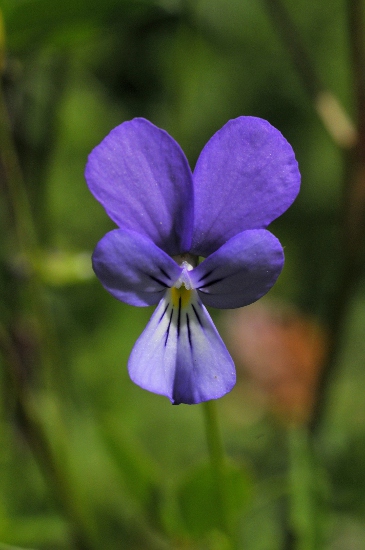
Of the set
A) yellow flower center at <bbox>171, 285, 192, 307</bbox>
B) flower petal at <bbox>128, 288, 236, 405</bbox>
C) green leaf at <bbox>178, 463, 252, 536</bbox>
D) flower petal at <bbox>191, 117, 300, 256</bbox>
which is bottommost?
green leaf at <bbox>178, 463, 252, 536</bbox>

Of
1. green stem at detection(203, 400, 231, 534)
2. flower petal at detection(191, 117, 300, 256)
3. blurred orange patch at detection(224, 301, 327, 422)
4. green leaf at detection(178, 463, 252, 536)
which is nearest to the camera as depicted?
flower petal at detection(191, 117, 300, 256)

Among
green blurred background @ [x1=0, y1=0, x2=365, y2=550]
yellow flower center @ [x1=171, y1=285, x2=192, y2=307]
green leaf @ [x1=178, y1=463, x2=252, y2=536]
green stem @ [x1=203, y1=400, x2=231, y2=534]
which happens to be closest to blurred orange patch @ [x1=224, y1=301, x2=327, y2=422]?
green blurred background @ [x1=0, y1=0, x2=365, y2=550]

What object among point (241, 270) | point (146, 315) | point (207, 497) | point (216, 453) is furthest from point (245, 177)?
point (146, 315)

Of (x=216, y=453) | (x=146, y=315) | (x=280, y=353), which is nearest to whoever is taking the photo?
(x=216, y=453)

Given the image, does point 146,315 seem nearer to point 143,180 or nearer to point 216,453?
point 216,453

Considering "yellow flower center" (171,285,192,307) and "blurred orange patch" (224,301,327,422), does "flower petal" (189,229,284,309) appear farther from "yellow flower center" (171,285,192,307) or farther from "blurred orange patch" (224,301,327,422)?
"blurred orange patch" (224,301,327,422)

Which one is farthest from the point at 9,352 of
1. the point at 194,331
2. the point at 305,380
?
the point at 305,380
